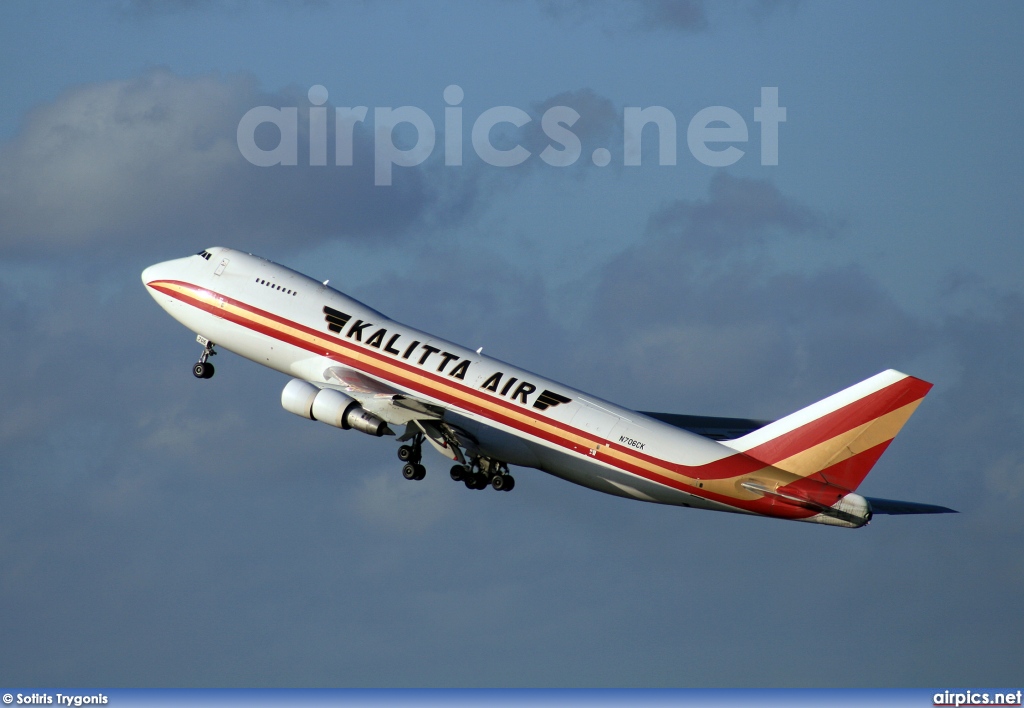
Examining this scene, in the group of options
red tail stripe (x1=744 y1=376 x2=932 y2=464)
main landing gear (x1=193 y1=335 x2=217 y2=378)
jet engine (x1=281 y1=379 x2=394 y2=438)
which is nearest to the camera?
red tail stripe (x1=744 y1=376 x2=932 y2=464)

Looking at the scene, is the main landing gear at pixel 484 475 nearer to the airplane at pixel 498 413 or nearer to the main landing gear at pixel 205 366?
the airplane at pixel 498 413

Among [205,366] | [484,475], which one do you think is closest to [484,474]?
[484,475]

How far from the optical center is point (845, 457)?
60.6 meters

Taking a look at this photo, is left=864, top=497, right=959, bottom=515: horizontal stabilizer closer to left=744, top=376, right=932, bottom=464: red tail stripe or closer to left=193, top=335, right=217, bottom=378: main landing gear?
left=744, top=376, right=932, bottom=464: red tail stripe

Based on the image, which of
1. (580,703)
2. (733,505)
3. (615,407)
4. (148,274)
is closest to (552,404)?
(615,407)

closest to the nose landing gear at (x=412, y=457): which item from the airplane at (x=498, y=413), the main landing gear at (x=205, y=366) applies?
the airplane at (x=498, y=413)

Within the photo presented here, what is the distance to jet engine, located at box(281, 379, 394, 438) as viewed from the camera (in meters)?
64.5

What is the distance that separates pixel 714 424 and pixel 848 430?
1366 centimetres

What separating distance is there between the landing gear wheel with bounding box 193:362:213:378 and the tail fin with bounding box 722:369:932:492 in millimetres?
26867

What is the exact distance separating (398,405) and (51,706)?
17545 millimetres

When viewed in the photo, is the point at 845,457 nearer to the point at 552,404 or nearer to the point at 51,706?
the point at 552,404

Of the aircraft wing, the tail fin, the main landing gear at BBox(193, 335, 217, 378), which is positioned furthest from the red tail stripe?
the main landing gear at BBox(193, 335, 217, 378)

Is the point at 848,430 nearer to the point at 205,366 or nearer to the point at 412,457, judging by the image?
the point at 412,457

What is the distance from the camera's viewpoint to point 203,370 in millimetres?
73438
